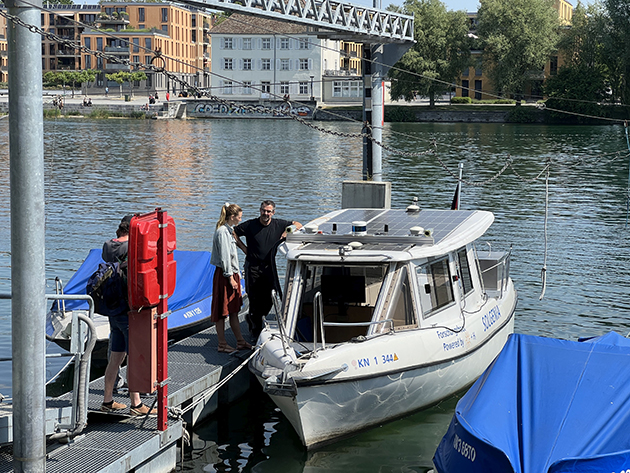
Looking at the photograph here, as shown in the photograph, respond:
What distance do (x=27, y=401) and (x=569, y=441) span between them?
14.7 feet

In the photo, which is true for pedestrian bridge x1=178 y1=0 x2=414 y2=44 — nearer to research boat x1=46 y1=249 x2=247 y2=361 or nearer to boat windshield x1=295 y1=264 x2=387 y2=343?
research boat x1=46 y1=249 x2=247 y2=361

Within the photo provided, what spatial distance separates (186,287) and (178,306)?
528mm

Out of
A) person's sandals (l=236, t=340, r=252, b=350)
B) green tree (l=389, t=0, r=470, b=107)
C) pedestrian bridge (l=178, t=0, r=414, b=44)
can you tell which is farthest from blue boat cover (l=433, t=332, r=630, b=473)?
green tree (l=389, t=0, r=470, b=107)

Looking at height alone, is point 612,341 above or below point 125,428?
above

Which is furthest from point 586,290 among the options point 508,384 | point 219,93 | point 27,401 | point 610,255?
point 219,93

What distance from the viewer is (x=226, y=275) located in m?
11.6

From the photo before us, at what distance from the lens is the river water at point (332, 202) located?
1106cm

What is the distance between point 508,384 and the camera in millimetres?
8531

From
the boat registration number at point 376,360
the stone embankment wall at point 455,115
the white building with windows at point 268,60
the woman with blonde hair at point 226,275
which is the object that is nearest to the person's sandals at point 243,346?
the woman with blonde hair at point 226,275

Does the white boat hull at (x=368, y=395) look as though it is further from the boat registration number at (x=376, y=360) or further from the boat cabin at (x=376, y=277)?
the boat cabin at (x=376, y=277)

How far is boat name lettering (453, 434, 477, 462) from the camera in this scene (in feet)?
25.1

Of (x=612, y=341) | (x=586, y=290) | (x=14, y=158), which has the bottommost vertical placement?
(x=586, y=290)

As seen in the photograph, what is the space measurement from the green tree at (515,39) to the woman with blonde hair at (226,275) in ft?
284

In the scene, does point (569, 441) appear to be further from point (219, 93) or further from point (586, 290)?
point (219, 93)
